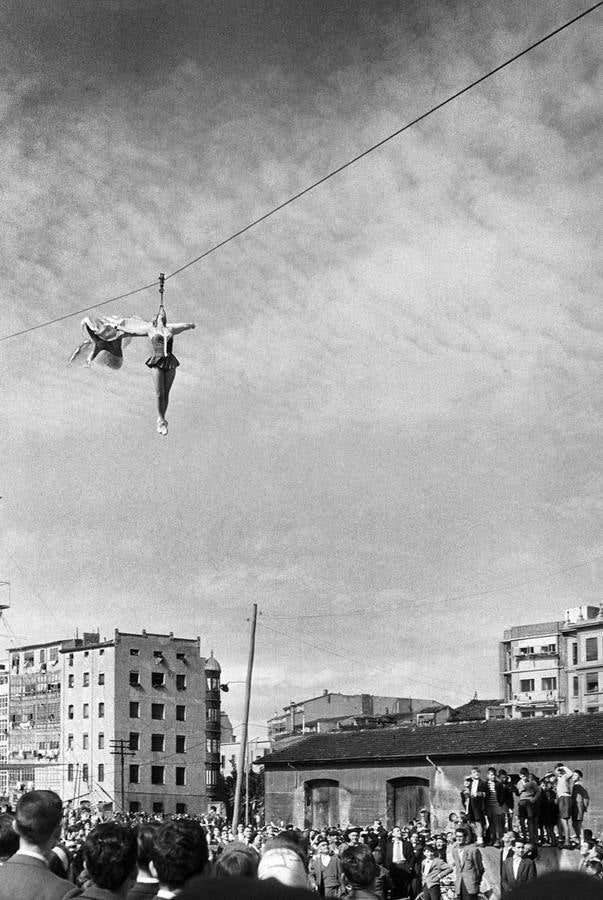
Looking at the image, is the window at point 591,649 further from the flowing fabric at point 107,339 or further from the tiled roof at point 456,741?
the flowing fabric at point 107,339

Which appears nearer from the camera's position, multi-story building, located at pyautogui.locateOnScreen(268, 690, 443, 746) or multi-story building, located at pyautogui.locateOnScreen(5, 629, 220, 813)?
multi-story building, located at pyautogui.locateOnScreen(5, 629, 220, 813)

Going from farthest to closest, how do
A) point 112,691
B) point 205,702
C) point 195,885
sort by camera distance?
point 205,702, point 112,691, point 195,885

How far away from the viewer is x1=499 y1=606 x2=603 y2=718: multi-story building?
96500mm

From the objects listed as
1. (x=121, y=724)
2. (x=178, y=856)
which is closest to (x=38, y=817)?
(x=178, y=856)

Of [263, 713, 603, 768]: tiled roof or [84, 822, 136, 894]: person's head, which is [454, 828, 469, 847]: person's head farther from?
[84, 822, 136, 894]: person's head

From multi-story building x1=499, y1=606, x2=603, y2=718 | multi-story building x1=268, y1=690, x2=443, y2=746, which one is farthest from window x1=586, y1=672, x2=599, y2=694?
multi-story building x1=268, y1=690, x2=443, y2=746

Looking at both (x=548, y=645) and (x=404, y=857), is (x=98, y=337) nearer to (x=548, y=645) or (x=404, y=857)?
(x=404, y=857)

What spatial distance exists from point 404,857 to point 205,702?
72425 mm

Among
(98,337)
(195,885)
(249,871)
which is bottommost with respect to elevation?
(249,871)

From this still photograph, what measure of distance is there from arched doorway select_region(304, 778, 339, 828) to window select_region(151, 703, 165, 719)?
151 ft

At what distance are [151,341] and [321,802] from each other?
3316cm

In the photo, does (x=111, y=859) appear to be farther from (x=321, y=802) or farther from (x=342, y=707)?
(x=342, y=707)

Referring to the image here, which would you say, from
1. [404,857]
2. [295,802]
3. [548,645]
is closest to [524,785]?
[404,857]

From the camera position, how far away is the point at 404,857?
2381 cm
